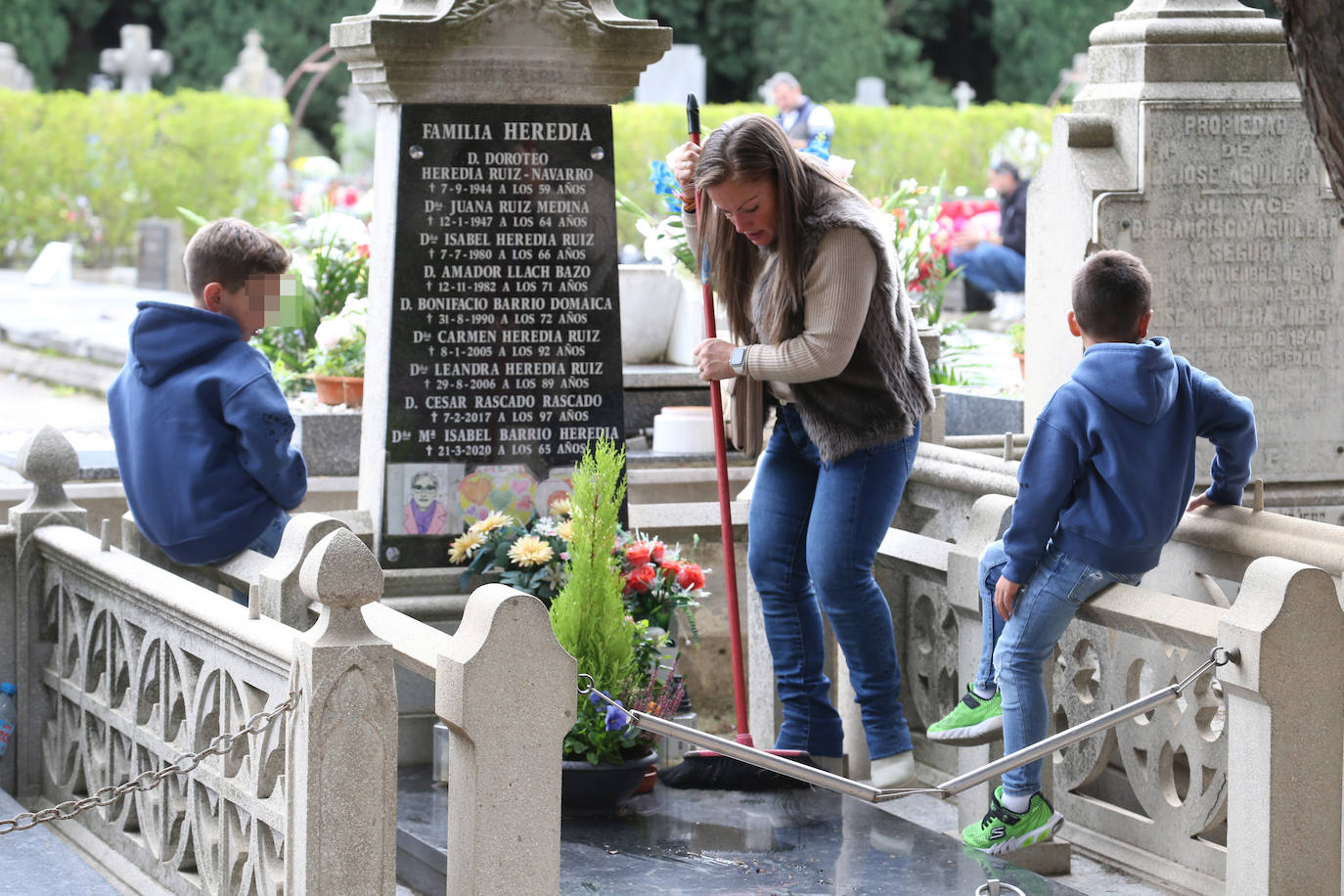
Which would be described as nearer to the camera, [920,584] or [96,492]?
[920,584]

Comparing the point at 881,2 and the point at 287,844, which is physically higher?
the point at 881,2

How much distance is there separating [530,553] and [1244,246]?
2.92 m

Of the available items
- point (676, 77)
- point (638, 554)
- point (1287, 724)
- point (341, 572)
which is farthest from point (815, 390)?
point (676, 77)

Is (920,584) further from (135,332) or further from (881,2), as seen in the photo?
(881,2)

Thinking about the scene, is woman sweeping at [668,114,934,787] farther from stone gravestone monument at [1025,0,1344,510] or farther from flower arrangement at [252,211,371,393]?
flower arrangement at [252,211,371,393]

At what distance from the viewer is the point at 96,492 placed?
6.87m

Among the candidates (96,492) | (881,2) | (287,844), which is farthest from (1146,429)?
(881,2)

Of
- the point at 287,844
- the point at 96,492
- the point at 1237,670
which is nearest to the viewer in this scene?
the point at 287,844

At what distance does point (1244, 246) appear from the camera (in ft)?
21.5

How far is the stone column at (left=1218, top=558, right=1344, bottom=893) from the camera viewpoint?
12.3 ft

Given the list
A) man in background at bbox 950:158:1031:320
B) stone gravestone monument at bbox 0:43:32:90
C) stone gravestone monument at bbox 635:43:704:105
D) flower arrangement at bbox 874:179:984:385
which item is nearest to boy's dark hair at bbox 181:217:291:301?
flower arrangement at bbox 874:179:984:385

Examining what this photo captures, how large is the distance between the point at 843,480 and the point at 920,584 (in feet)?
4.19

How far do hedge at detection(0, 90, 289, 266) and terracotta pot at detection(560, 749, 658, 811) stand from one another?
2192cm

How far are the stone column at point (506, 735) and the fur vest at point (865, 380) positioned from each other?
4.79ft
